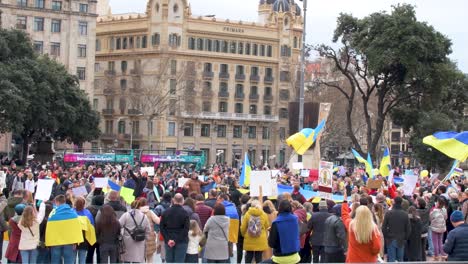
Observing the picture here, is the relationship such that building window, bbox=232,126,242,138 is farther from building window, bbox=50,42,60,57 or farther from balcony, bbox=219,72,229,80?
building window, bbox=50,42,60,57

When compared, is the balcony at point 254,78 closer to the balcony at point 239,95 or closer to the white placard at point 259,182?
the balcony at point 239,95

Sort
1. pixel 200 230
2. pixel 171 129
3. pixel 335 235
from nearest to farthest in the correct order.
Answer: pixel 335 235 → pixel 200 230 → pixel 171 129

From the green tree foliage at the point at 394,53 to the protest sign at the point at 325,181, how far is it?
33969 mm

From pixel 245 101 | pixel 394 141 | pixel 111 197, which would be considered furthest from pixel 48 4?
pixel 111 197

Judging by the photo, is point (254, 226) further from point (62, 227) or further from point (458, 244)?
point (458, 244)

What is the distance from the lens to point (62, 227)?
16.4 meters

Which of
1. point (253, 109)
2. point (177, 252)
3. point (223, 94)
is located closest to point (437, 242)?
point (177, 252)

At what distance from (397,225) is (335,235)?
237 centimetres

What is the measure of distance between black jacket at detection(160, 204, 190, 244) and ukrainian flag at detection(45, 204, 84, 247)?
5.04 ft

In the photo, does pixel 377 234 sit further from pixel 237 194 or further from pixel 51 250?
pixel 237 194

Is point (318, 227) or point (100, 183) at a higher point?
point (100, 183)

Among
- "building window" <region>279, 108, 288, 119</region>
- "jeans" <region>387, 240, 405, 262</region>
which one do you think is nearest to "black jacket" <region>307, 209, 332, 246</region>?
"jeans" <region>387, 240, 405, 262</region>

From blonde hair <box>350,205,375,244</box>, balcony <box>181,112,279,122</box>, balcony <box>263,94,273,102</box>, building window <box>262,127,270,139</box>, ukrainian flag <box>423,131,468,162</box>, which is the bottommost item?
blonde hair <box>350,205,375,244</box>

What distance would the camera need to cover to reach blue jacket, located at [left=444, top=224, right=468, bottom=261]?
14.7 metres
